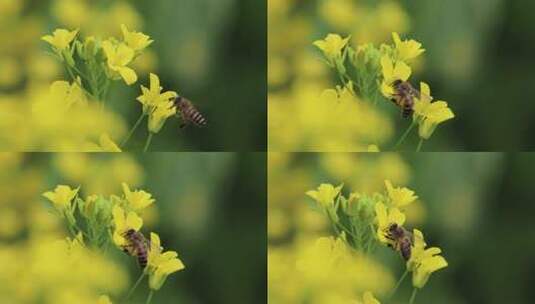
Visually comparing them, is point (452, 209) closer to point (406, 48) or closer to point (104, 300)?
point (406, 48)

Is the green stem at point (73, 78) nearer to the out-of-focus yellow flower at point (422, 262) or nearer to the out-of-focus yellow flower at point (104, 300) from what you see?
the out-of-focus yellow flower at point (104, 300)

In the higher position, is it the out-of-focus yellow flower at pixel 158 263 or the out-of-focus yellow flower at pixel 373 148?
the out-of-focus yellow flower at pixel 373 148

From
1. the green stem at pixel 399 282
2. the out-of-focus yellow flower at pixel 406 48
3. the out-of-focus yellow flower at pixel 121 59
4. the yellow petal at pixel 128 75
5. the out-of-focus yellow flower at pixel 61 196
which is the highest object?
the out-of-focus yellow flower at pixel 406 48

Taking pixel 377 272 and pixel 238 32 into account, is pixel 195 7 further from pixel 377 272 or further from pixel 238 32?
pixel 377 272

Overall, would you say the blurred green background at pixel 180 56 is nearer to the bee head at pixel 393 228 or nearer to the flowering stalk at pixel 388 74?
the flowering stalk at pixel 388 74

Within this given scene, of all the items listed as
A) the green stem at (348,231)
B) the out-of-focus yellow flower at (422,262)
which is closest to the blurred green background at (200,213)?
the green stem at (348,231)

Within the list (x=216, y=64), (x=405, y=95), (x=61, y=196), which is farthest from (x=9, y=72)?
(x=405, y=95)
